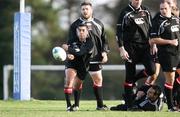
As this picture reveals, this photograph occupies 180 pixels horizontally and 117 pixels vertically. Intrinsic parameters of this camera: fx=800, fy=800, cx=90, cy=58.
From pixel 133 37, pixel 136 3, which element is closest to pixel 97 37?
pixel 133 37

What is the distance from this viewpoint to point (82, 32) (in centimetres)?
1590

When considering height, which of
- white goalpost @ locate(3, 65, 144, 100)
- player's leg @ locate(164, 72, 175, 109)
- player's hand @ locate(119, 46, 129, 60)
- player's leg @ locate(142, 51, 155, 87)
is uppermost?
player's hand @ locate(119, 46, 129, 60)

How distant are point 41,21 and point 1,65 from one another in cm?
1038

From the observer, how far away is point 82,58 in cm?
1605

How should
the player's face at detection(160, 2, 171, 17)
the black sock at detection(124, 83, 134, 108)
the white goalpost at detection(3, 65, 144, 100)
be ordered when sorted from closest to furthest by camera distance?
the player's face at detection(160, 2, 171, 17) < the black sock at detection(124, 83, 134, 108) < the white goalpost at detection(3, 65, 144, 100)

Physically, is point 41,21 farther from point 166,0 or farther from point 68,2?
point 166,0

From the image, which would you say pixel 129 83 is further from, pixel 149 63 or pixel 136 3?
pixel 136 3

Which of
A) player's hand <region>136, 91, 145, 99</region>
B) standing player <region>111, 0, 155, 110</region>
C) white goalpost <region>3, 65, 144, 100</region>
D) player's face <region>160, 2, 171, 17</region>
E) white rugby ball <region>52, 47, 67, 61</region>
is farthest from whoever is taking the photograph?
white goalpost <region>3, 65, 144, 100</region>

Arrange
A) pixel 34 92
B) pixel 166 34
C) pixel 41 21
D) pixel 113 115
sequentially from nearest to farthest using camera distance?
1. pixel 113 115
2. pixel 166 34
3. pixel 34 92
4. pixel 41 21

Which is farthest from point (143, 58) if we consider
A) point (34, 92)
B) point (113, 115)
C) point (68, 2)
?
point (68, 2)

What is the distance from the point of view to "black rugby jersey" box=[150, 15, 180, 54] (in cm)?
1570

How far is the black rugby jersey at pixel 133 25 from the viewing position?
53.0 feet

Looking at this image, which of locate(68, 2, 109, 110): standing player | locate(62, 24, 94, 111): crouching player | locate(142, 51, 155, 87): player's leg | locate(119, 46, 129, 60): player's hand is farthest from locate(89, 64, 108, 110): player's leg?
locate(142, 51, 155, 87): player's leg

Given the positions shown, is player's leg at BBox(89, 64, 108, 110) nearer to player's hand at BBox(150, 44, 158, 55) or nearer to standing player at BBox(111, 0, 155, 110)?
standing player at BBox(111, 0, 155, 110)
